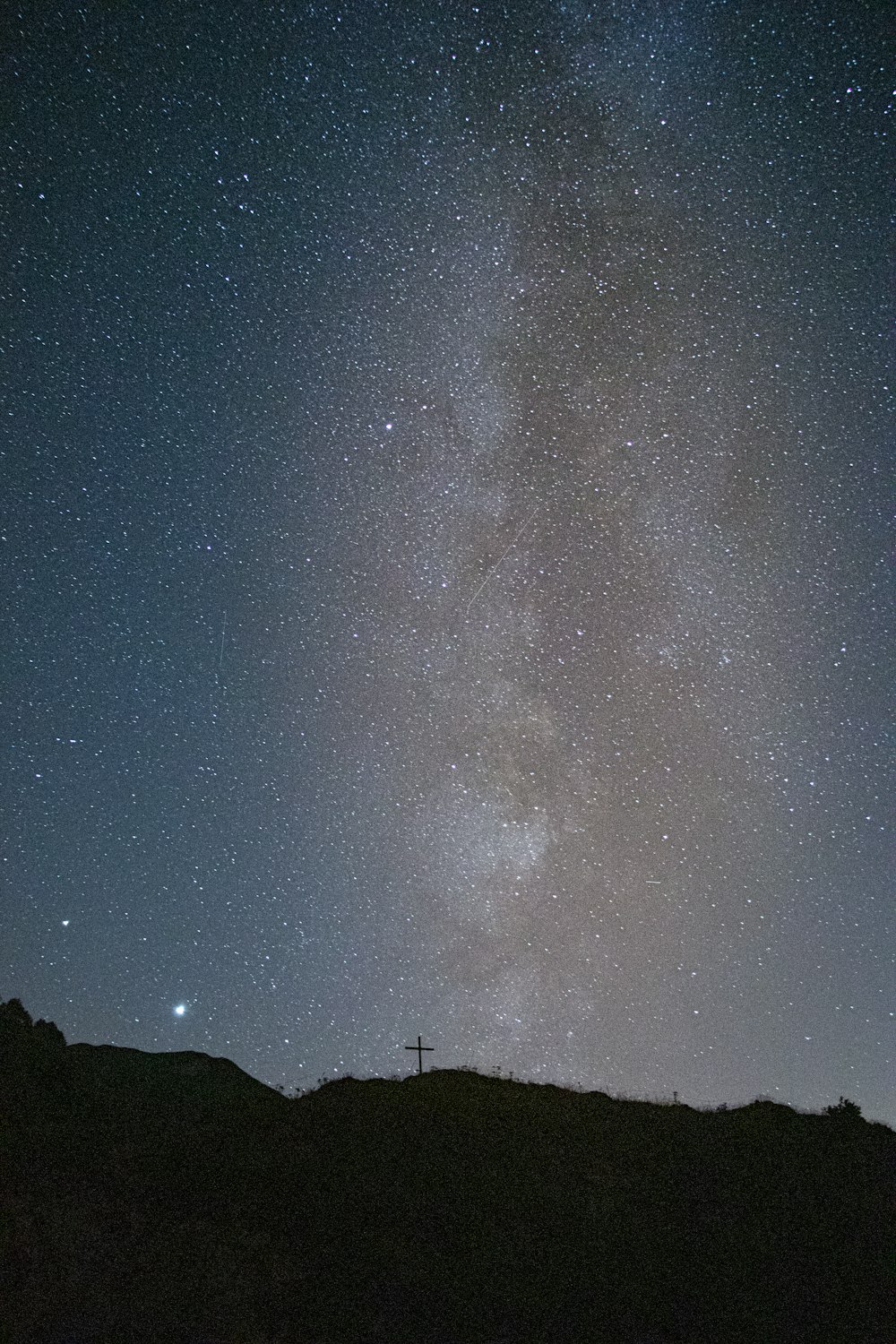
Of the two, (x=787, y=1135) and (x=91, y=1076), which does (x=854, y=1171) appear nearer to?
(x=787, y=1135)

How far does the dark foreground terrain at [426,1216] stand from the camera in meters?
12.7

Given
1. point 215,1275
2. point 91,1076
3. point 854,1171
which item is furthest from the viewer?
point 91,1076

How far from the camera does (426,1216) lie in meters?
15.1

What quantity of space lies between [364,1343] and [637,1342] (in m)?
4.38

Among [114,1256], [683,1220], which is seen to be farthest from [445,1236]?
[114,1256]

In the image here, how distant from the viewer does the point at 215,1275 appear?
515 inches

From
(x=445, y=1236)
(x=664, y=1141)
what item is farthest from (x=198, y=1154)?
(x=664, y=1141)

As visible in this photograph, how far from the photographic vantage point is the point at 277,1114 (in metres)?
17.9

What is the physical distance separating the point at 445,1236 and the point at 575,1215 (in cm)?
271

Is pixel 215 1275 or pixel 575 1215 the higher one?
pixel 575 1215

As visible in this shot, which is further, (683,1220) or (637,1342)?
(683,1220)

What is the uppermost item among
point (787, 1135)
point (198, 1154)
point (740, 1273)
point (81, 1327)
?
point (787, 1135)

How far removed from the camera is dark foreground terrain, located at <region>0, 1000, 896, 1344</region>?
41.8ft

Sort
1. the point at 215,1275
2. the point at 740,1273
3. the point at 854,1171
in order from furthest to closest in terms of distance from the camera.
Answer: the point at 854,1171 → the point at 740,1273 → the point at 215,1275
